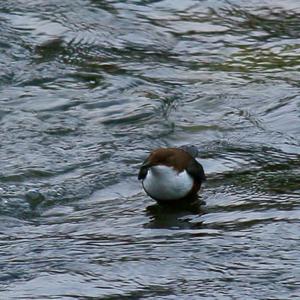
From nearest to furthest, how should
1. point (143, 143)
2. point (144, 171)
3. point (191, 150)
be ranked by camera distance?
point (144, 171) < point (191, 150) < point (143, 143)

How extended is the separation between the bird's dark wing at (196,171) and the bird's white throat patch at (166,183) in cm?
3

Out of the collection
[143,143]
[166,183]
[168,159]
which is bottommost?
[143,143]

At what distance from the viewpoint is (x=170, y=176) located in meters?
7.47

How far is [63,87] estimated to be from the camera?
9.95 m

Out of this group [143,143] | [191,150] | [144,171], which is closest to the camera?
[144,171]

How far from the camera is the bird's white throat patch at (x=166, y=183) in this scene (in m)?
7.37

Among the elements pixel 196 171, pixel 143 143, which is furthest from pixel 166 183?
pixel 143 143

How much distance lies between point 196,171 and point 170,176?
155mm

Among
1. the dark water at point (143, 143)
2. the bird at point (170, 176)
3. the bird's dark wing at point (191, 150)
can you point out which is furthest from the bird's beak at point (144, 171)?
the bird's dark wing at point (191, 150)

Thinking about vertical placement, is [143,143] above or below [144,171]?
below

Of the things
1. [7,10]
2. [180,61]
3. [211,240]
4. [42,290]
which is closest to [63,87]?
[180,61]

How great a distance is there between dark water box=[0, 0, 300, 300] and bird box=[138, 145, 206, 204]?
4.7 inches

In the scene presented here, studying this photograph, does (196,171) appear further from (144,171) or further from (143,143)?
(143,143)

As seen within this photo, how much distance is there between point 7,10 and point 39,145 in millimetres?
3104
